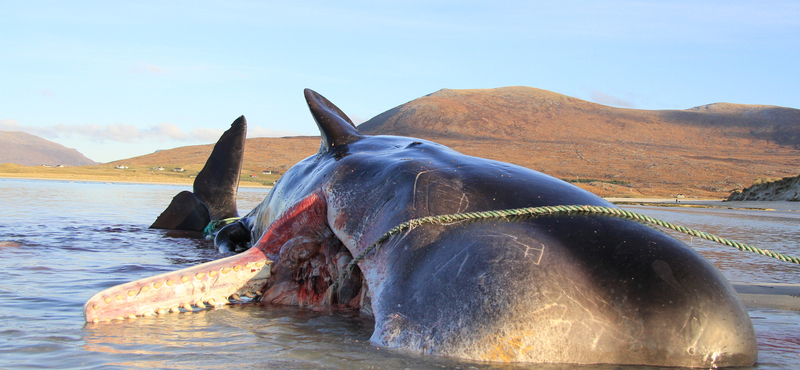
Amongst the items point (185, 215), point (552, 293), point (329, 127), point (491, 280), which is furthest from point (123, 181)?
point (552, 293)

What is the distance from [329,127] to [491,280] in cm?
297

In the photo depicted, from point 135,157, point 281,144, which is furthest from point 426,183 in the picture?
point 135,157

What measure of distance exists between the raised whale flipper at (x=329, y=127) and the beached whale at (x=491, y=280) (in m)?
1.21

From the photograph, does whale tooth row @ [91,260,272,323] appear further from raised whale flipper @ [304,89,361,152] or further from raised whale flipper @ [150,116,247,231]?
raised whale flipper @ [150,116,247,231]

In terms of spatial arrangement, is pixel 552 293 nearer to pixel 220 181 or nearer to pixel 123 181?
pixel 220 181

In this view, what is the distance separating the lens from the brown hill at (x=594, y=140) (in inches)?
2589

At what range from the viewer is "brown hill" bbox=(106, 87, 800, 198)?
2589 inches

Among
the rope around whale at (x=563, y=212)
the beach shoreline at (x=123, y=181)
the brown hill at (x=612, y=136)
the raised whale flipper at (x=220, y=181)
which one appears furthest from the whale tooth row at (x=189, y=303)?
the brown hill at (x=612, y=136)

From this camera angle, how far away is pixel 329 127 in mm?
5281

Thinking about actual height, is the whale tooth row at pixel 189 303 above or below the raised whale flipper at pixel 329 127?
below

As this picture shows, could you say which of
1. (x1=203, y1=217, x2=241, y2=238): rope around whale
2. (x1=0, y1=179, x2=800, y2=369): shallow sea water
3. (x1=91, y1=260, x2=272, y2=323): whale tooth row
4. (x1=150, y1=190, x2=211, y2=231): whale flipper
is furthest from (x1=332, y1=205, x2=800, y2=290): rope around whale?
(x1=150, y1=190, x2=211, y2=231): whale flipper

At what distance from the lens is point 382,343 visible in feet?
9.19

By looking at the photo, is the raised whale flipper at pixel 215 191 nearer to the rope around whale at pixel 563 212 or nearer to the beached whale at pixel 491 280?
the beached whale at pixel 491 280

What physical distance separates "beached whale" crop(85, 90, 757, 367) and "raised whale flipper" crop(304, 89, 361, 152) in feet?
3.95
